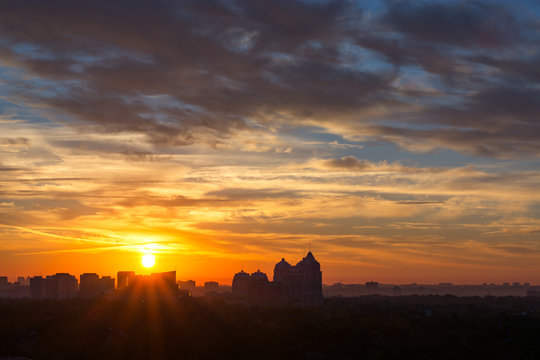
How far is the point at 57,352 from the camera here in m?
56.9

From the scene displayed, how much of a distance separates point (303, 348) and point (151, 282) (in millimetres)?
44169

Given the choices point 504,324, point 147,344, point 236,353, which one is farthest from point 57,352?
point 504,324

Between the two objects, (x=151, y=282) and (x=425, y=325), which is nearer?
(x=425, y=325)

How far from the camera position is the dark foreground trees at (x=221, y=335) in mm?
59531

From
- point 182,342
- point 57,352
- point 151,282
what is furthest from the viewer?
point 151,282

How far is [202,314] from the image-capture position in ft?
242

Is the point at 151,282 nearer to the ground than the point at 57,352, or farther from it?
farther from it

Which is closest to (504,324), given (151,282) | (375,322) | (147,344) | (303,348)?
(375,322)

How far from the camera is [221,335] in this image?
2539 inches

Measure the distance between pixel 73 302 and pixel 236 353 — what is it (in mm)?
34894

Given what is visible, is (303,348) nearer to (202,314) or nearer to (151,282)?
(202,314)

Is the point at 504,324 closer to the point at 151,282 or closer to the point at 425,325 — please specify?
the point at 425,325

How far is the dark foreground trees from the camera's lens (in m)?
59.5

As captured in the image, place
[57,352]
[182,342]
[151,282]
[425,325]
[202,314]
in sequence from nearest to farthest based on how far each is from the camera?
1. [57,352]
2. [182,342]
3. [202,314]
4. [425,325]
5. [151,282]
